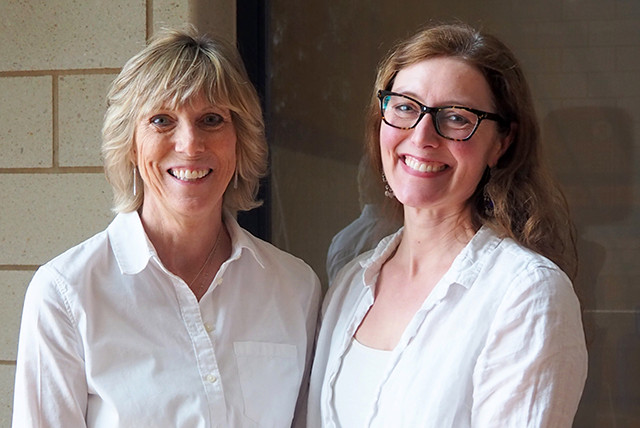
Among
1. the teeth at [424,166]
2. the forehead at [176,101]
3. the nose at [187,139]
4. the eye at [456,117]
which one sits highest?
the forehead at [176,101]

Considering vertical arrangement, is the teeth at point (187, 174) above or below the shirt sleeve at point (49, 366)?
above

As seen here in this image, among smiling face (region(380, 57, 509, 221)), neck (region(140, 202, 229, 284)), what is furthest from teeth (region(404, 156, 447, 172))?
neck (region(140, 202, 229, 284))

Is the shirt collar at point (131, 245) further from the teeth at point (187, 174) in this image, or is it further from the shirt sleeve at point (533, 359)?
the shirt sleeve at point (533, 359)

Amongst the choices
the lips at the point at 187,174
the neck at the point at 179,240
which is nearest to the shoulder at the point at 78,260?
the neck at the point at 179,240

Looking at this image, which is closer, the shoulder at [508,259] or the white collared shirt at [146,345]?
the shoulder at [508,259]

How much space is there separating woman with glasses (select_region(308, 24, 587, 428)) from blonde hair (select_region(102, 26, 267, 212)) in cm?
36

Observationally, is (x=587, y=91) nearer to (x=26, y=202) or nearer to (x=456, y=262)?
(x=456, y=262)

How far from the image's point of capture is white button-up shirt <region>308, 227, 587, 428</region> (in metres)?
1.68

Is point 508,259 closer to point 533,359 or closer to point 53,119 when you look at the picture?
point 533,359

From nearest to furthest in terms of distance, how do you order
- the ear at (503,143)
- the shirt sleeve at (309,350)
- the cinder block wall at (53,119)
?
the ear at (503,143), the shirt sleeve at (309,350), the cinder block wall at (53,119)

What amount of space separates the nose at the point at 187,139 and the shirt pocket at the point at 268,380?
19.4 inches

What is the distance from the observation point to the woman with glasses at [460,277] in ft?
5.61

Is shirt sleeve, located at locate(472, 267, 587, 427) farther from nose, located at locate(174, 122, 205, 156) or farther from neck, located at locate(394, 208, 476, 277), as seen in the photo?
nose, located at locate(174, 122, 205, 156)

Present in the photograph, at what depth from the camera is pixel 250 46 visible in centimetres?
295
